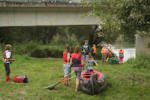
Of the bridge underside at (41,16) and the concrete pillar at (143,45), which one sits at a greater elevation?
the bridge underside at (41,16)

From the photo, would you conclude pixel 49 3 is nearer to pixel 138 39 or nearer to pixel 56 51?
pixel 56 51

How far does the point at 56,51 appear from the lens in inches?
776

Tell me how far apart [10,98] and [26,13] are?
1127cm

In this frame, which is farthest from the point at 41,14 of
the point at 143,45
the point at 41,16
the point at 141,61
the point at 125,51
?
the point at 125,51

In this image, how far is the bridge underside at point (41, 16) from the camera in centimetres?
1557

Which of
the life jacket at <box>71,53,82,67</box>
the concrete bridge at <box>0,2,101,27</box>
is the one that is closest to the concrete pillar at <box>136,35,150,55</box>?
the concrete bridge at <box>0,2,101,27</box>

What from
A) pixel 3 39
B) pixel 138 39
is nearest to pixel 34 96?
pixel 138 39

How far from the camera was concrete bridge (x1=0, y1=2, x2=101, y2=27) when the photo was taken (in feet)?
50.0

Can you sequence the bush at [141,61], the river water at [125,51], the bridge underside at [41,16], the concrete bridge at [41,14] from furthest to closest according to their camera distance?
the river water at [125,51] → the bridge underside at [41,16] → the concrete bridge at [41,14] → the bush at [141,61]

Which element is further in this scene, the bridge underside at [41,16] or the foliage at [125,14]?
the bridge underside at [41,16]

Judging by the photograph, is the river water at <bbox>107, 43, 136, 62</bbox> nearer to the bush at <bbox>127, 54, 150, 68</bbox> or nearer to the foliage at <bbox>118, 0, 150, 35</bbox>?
the bush at <bbox>127, 54, 150, 68</bbox>

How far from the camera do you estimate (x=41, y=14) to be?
16031 mm

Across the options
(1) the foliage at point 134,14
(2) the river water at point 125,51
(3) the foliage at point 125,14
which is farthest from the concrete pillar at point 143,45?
(1) the foliage at point 134,14

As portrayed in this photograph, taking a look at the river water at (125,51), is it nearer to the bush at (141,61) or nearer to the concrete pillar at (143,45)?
the concrete pillar at (143,45)
